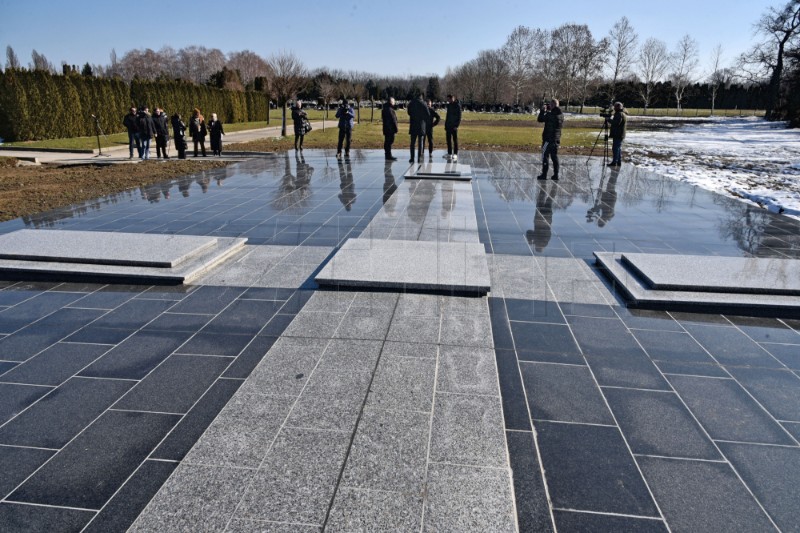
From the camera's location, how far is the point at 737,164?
17.2 meters

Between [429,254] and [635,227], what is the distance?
4.14 meters

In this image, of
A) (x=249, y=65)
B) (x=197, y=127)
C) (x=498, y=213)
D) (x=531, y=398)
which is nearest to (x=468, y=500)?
(x=531, y=398)

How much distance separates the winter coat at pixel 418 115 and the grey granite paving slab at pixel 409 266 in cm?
859

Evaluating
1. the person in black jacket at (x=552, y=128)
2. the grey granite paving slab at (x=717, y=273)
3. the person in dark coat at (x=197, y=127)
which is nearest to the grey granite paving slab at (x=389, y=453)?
the grey granite paving slab at (x=717, y=273)

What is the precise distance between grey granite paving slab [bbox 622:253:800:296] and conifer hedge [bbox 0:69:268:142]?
91.0ft

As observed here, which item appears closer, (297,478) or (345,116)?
(297,478)

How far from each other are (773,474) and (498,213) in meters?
6.61

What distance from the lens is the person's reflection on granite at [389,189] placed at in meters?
9.20

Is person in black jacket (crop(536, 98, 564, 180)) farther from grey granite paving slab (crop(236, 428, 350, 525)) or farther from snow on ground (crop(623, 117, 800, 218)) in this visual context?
grey granite paving slab (crop(236, 428, 350, 525))

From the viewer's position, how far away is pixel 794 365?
3.83 meters

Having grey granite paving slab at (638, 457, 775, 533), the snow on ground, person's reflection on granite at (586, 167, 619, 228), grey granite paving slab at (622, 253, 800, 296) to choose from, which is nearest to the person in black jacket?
person's reflection on granite at (586, 167, 619, 228)

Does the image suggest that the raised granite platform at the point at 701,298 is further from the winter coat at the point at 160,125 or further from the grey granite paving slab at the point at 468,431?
the winter coat at the point at 160,125

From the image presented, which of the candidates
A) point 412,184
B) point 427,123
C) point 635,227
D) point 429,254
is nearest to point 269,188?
point 412,184

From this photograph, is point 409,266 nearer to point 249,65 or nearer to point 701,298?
point 701,298
